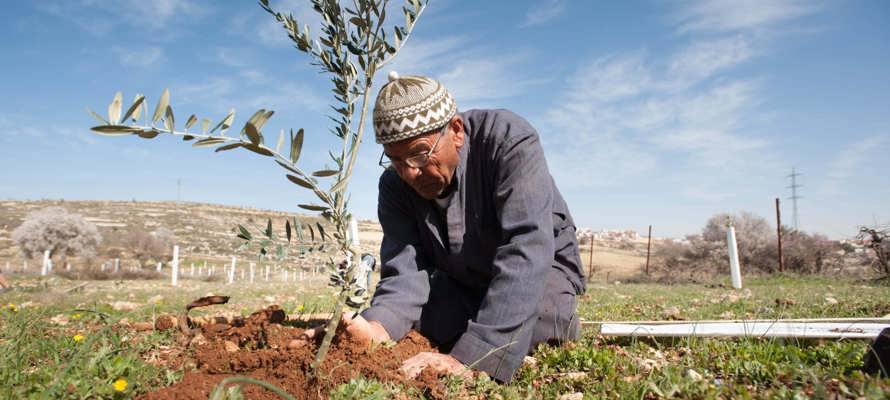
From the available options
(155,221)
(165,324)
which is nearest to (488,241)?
(165,324)

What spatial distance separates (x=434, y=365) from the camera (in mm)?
2361

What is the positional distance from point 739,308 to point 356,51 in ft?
17.4

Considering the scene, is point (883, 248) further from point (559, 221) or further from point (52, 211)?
point (52, 211)

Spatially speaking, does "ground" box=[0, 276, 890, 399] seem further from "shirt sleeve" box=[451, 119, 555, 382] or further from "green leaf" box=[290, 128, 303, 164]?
"green leaf" box=[290, 128, 303, 164]

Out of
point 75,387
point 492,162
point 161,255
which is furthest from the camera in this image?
point 161,255

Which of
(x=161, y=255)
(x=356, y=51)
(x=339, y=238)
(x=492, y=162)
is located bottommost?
(x=161, y=255)

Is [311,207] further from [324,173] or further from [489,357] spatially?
[489,357]

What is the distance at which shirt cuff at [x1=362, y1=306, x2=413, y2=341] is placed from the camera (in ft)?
9.89

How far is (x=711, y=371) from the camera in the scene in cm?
230

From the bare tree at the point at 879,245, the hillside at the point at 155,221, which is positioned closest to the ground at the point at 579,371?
the bare tree at the point at 879,245

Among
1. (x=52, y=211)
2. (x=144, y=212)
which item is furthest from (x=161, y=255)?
(x=144, y=212)

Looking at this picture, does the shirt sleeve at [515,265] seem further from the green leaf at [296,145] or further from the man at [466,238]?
the green leaf at [296,145]

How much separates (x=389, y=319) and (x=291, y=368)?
949 millimetres

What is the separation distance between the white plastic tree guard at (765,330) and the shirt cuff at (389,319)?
4.36 feet
